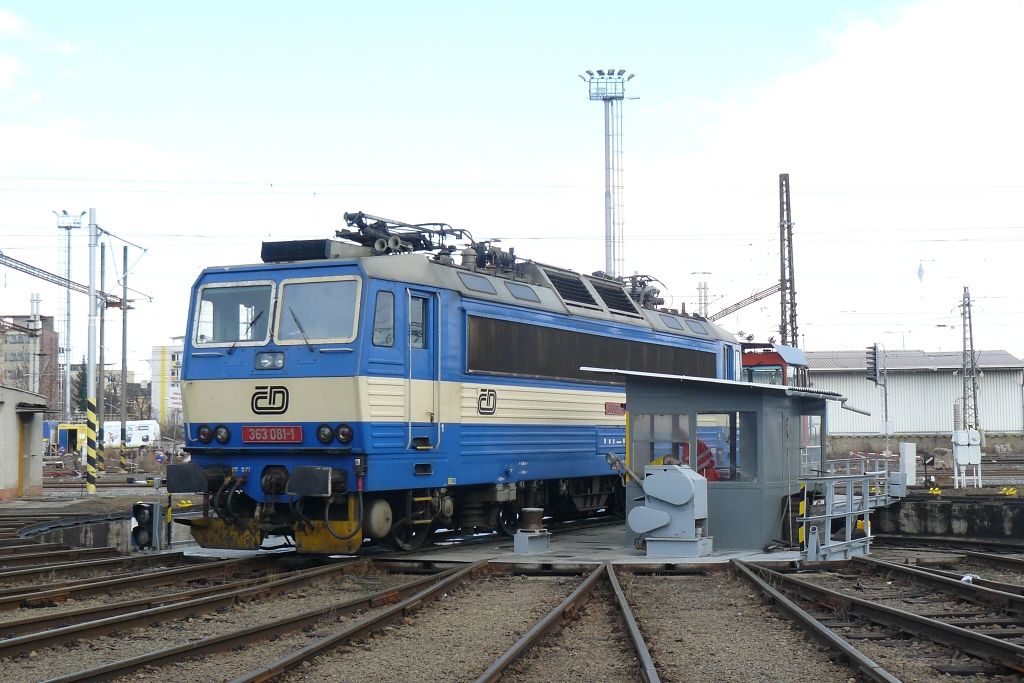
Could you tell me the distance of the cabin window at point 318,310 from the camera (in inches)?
546

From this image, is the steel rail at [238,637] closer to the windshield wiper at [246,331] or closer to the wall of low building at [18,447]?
the windshield wiper at [246,331]

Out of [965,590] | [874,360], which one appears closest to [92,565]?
[965,590]

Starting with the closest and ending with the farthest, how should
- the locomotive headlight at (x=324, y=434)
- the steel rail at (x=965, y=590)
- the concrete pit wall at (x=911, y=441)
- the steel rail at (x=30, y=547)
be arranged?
1. the steel rail at (x=965, y=590)
2. the locomotive headlight at (x=324, y=434)
3. the steel rail at (x=30, y=547)
4. the concrete pit wall at (x=911, y=441)

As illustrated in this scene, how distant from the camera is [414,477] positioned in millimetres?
14602

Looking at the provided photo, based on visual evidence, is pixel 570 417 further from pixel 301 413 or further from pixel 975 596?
pixel 975 596

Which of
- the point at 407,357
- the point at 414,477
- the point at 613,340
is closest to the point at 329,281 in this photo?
the point at 407,357

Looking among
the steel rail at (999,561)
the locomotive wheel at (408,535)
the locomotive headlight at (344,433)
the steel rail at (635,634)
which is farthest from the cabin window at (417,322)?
the steel rail at (999,561)

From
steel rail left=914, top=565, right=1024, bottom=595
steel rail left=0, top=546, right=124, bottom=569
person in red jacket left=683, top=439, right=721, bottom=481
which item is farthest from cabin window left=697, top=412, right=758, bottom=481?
steel rail left=0, top=546, right=124, bottom=569

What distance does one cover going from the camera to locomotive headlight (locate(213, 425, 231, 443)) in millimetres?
14320

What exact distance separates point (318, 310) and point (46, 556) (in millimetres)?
5030

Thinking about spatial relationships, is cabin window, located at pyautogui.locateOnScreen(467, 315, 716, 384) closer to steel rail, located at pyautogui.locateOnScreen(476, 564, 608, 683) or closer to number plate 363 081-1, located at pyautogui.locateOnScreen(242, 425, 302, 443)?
number plate 363 081-1, located at pyautogui.locateOnScreen(242, 425, 302, 443)

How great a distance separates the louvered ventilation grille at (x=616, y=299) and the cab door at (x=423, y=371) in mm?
6113

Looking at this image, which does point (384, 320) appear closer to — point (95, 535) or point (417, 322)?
point (417, 322)

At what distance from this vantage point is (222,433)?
14344 mm
